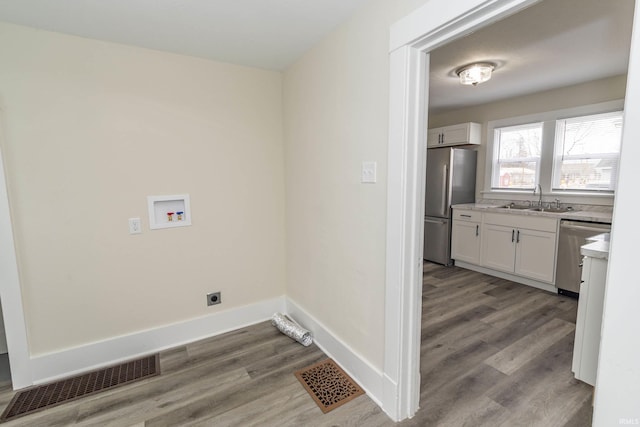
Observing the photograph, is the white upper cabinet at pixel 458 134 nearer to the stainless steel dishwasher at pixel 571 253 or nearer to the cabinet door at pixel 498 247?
the cabinet door at pixel 498 247

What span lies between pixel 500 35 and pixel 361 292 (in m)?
2.22

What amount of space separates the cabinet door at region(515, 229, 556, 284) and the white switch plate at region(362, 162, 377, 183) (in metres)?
2.80

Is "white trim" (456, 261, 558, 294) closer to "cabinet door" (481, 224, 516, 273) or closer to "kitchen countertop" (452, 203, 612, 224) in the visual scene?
"cabinet door" (481, 224, 516, 273)

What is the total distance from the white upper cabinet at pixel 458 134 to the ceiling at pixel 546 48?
652 mm

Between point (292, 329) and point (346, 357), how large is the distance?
59 centimetres

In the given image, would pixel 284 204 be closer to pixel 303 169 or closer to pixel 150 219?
pixel 303 169

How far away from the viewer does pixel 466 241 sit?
420 cm

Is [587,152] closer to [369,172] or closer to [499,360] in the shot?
[499,360]

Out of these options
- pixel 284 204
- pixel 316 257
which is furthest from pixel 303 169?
pixel 316 257

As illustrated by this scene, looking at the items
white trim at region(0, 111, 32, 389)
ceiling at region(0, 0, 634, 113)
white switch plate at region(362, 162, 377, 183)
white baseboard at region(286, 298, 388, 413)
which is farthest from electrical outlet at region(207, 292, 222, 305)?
ceiling at region(0, 0, 634, 113)

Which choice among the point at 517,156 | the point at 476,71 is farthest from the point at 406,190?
the point at 517,156

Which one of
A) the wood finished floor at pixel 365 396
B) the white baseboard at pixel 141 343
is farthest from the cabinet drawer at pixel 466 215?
the white baseboard at pixel 141 343

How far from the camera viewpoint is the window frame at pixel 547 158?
3336 millimetres

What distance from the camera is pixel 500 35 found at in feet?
7.55
